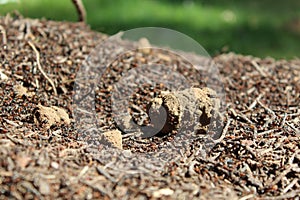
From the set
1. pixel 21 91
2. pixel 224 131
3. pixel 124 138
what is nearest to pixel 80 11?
pixel 21 91

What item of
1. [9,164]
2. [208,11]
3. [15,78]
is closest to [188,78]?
[15,78]

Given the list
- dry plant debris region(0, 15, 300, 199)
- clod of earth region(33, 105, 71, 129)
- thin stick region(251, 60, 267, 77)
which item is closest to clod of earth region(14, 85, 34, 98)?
dry plant debris region(0, 15, 300, 199)

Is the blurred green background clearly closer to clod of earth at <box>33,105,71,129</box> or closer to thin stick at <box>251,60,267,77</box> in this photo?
thin stick at <box>251,60,267,77</box>

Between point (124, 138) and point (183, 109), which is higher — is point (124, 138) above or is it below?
below

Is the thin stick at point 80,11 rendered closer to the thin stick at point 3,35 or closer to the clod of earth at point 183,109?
the thin stick at point 3,35

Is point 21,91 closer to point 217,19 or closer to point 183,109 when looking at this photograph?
point 183,109

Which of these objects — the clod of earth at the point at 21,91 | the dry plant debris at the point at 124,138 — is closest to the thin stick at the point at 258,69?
the dry plant debris at the point at 124,138
